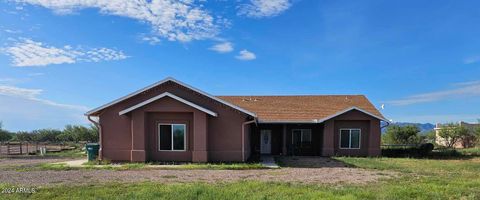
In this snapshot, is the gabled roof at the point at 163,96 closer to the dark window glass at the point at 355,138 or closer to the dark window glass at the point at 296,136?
the dark window glass at the point at 296,136

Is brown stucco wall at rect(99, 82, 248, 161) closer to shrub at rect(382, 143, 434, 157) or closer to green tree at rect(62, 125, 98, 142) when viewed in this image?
shrub at rect(382, 143, 434, 157)

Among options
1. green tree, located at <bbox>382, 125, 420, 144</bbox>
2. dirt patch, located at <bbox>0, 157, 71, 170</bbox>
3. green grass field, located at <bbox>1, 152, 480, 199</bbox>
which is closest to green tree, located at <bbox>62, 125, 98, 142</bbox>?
dirt patch, located at <bbox>0, 157, 71, 170</bbox>

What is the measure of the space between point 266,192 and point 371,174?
5742mm

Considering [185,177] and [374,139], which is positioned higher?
[374,139]

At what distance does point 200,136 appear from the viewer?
54.1 ft

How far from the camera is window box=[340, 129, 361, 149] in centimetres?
2220

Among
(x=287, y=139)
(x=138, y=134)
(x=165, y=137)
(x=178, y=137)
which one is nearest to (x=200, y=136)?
(x=178, y=137)

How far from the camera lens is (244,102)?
26.2 metres

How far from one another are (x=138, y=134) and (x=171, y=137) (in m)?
1.43

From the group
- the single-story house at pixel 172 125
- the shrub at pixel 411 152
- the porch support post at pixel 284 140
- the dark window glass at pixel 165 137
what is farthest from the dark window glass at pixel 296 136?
the dark window glass at pixel 165 137

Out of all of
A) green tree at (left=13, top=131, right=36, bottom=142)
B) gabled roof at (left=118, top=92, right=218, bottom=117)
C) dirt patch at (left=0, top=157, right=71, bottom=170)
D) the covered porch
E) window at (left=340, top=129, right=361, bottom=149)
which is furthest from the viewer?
green tree at (left=13, top=131, right=36, bottom=142)

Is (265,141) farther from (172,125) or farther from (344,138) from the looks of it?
(172,125)

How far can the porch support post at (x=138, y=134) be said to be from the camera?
1644 cm

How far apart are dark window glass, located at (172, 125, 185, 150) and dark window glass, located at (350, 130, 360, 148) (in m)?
10.5
